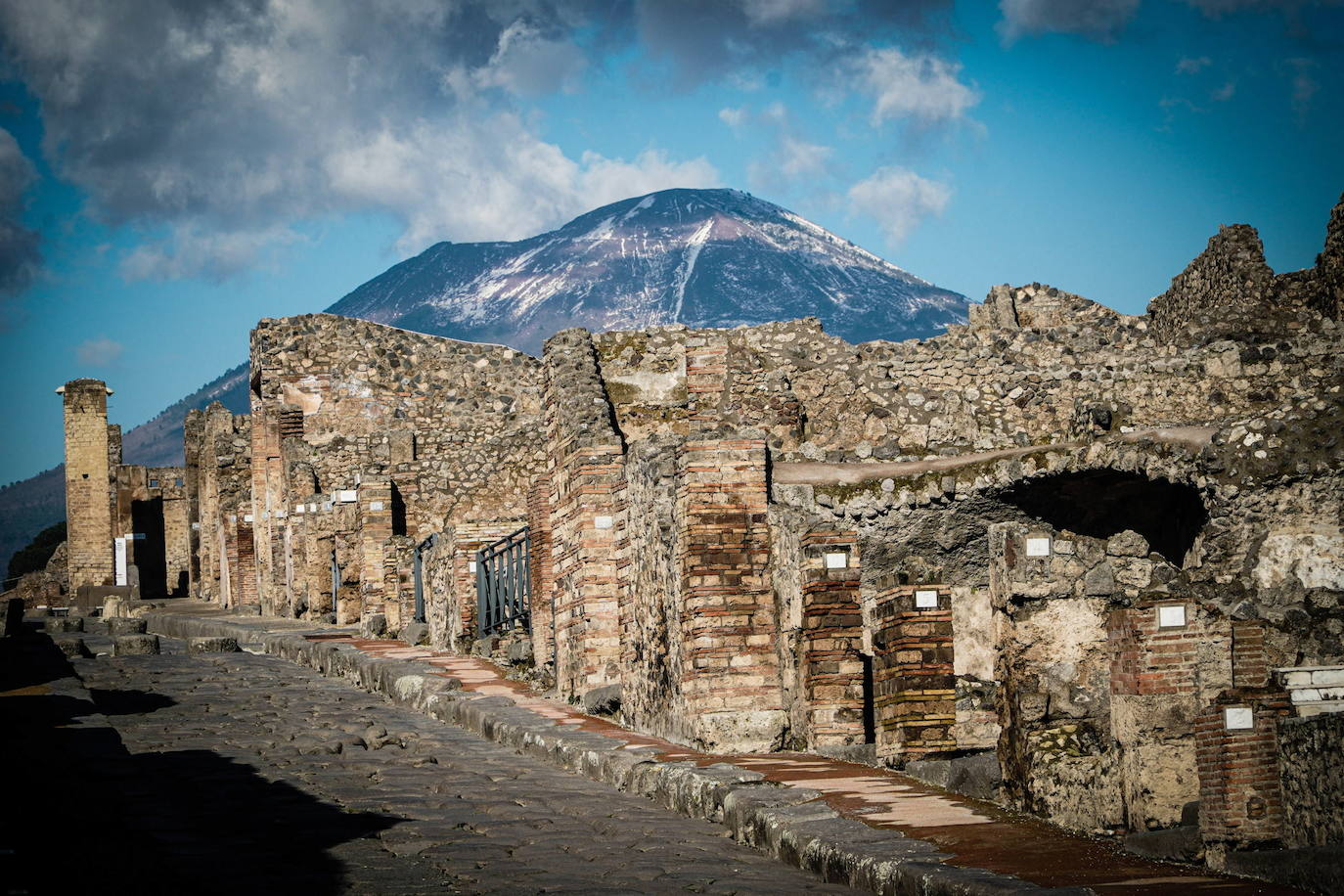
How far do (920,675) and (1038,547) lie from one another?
70.3 inches

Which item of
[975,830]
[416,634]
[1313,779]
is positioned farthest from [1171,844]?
[416,634]

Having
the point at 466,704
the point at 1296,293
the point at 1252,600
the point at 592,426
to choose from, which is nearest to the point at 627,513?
the point at 592,426

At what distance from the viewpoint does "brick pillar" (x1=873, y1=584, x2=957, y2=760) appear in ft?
30.7

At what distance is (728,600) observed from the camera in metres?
10.8

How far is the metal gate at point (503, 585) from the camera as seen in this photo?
17625mm

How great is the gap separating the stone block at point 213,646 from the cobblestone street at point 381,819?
661 centimetres

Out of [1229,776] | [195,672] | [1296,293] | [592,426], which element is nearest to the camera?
[1229,776]

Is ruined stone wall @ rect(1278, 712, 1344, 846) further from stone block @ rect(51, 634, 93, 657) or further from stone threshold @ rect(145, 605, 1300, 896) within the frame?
stone block @ rect(51, 634, 93, 657)

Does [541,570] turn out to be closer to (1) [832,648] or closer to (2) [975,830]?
(1) [832,648]

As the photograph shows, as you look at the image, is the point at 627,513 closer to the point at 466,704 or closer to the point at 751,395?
the point at 466,704

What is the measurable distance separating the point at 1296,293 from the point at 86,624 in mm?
20377

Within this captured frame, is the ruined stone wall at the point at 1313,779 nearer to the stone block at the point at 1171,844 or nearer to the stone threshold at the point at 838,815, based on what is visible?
the stone threshold at the point at 838,815

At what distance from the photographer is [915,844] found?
6.93 meters

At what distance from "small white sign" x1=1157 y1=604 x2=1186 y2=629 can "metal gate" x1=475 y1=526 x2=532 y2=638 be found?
10.7 meters
